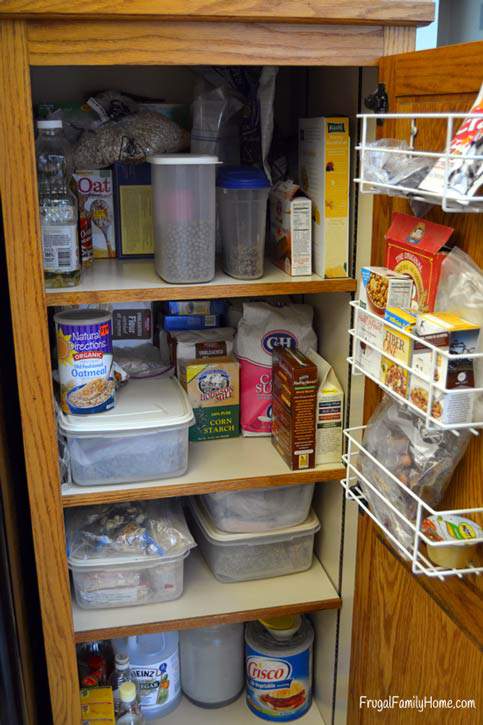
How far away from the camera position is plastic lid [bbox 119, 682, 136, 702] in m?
1.59

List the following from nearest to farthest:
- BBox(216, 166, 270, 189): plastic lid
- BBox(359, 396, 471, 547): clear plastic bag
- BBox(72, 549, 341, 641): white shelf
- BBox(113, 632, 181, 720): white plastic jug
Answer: BBox(359, 396, 471, 547): clear plastic bag, BBox(216, 166, 270, 189): plastic lid, BBox(72, 549, 341, 641): white shelf, BBox(113, 632, 181, 720): white plastic jug

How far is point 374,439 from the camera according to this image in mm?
1155

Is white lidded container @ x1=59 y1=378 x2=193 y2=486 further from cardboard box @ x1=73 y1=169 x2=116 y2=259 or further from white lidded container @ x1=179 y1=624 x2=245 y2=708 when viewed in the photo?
white lidded container @ x1=179 y1=624 x2=245 y2=708

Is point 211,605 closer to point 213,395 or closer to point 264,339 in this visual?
point 213,395

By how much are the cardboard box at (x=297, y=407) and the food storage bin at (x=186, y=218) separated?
0.85 feet

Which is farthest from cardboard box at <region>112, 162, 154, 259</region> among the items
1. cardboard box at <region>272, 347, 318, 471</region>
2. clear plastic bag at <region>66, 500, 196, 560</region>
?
clear plastic bag at <region>66, 500, 196, 560</region>

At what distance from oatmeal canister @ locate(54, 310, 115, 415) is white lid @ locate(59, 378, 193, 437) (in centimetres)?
3

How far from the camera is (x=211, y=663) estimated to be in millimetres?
1764

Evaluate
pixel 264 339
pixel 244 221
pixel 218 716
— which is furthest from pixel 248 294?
pixel 218 716

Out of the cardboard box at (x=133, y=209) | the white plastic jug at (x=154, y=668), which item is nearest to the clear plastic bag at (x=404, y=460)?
the cardboard box at (x=133, y=209)

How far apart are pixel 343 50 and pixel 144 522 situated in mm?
1027

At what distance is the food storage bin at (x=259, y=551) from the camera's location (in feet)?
5.25

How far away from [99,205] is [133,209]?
8 centimetres

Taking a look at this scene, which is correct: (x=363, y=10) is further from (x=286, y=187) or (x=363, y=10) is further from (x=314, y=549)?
(x=314, y=549)
